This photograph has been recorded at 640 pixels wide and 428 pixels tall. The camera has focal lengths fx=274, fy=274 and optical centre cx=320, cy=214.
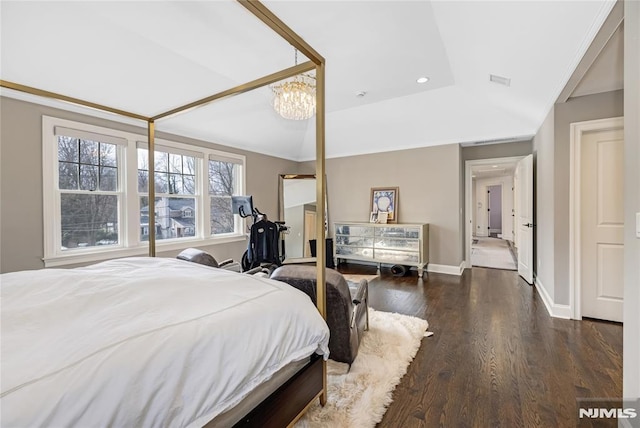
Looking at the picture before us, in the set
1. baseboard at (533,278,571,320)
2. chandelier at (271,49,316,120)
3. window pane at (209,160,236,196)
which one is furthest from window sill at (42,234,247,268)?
baseboard at (533,278,571,320)

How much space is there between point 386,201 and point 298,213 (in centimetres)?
181

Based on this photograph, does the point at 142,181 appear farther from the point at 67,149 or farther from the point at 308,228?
the point at 308,228

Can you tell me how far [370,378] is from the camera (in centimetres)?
190

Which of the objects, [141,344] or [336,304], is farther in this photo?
[336,304]

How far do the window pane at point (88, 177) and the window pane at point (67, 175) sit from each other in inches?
2.2

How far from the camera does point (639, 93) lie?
Result: 127 cm

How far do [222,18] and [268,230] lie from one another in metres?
2.52

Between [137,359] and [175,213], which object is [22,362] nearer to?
[137,359]

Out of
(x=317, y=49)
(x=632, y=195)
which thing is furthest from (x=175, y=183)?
(x=632, y=195)

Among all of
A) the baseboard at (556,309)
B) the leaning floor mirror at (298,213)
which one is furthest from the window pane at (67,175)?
the baseboard at (556,309)

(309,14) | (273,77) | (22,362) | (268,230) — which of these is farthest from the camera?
(268,230)

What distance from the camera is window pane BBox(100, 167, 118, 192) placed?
131 inches

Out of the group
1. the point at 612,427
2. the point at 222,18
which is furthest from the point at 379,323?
the point at 222,18

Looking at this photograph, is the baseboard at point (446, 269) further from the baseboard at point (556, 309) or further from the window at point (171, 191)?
the window at point (171, 191)
